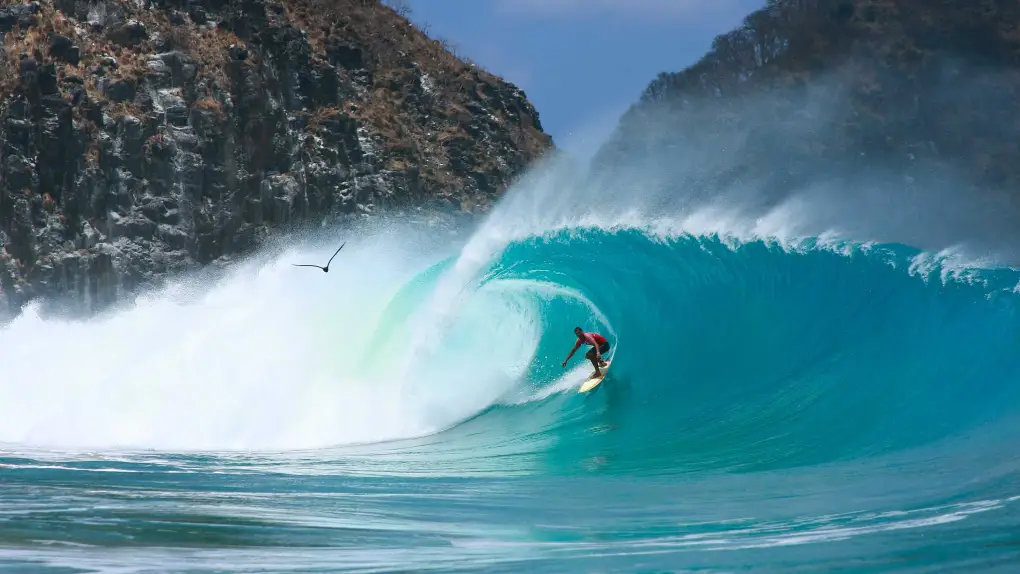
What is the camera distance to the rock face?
33844mm

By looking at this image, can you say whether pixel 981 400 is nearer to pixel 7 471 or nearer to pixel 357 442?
pixel 357 442

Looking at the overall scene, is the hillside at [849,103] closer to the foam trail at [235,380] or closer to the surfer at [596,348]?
the foam trail at [235,380]

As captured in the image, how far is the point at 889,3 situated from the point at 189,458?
51.4 m

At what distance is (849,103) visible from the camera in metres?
49.9

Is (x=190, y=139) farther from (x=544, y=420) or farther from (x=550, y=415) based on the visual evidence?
(x=544, y=420)

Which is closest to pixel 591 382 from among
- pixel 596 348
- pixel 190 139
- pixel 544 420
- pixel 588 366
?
pixel 596 348

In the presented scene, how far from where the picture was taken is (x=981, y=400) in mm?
9797

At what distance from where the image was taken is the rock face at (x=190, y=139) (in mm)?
33844

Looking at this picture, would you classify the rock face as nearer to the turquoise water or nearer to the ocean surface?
the ocean surface

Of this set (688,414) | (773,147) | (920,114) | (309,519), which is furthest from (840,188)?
(309,519)

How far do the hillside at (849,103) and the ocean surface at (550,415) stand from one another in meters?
27.9

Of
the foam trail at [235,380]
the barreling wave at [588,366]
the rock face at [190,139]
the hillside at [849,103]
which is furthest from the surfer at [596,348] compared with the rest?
the hillside at [849,103]

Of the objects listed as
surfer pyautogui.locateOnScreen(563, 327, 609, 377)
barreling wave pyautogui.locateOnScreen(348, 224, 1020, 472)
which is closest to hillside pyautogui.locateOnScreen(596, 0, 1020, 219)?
barreling wave pyautogui.locateOnScreen(348, 224, 1020, 472)

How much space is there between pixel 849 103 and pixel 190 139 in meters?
31.0
